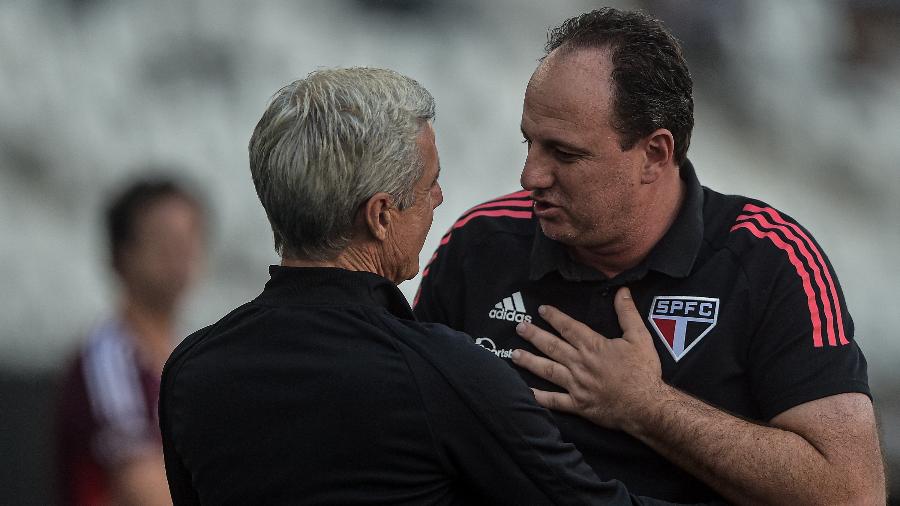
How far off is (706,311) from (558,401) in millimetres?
311

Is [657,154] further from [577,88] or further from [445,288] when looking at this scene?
[445,288]

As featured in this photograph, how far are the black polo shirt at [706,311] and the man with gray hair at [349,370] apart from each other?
1.54 feet

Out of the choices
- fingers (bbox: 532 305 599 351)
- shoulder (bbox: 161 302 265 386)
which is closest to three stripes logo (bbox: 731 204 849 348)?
fingers (bbox: 532 305 599 351)

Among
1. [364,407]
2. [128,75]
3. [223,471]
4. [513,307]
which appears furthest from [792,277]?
[128,75]

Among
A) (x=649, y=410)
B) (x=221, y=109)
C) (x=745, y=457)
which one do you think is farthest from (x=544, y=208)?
(x=221, y=109)

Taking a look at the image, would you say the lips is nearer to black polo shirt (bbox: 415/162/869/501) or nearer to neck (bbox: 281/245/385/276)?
black polo shirt (bbox: 415/162/869/501)

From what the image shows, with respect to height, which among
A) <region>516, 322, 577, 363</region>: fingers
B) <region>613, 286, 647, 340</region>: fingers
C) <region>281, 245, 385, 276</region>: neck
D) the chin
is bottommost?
<region>516, 322, 577, 363</region>: fingers

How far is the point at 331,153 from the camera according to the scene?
161cm

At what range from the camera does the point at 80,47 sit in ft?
12.5

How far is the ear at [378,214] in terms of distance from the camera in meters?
1.65

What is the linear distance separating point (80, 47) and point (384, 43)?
99 cm

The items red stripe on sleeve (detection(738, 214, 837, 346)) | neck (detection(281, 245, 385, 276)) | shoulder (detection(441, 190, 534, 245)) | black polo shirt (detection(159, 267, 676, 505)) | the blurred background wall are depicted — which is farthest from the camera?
the blurred background wall

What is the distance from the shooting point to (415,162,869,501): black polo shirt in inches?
79.3

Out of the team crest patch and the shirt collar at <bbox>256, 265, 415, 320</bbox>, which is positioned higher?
the shirt collar at <bbox>256, 265, 415, 320</bbox>
